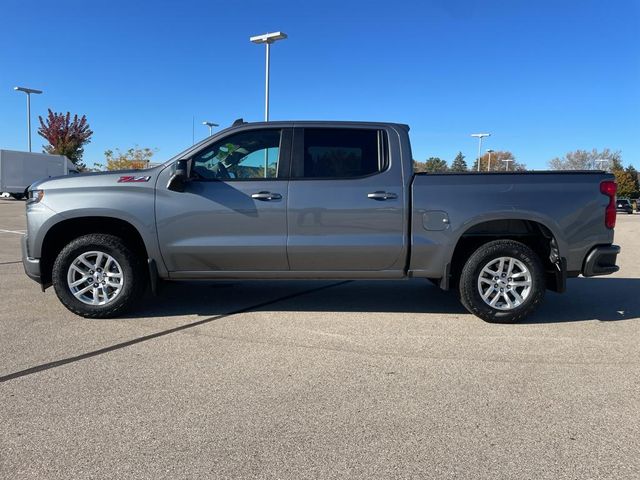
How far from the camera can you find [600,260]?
500 cm

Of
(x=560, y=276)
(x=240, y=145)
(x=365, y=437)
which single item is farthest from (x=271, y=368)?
(x=560, y=276)

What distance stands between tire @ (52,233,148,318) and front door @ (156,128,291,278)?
0.42 m

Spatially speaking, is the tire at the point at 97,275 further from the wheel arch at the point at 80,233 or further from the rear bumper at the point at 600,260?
the rear bumper at the point at 600,260

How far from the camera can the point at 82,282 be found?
16.6 feet

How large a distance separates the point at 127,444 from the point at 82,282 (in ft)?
9.16

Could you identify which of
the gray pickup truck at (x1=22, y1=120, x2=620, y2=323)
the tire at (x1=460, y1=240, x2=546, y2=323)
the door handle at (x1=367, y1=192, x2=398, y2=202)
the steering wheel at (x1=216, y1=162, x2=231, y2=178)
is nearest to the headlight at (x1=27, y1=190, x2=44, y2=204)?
the gray pickup truck at (x1=22, y1=120, x2=620, y2=323)

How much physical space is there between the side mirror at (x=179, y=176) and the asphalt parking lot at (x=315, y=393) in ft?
4.48

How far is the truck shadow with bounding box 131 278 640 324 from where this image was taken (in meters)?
5.57

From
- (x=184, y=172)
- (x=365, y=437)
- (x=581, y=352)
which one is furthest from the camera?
(x=184, y=172)

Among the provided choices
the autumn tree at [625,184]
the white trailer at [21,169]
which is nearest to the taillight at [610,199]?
the white trailer at [21,169]

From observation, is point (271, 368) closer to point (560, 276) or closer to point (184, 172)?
point (184, 172)

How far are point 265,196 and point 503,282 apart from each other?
2.57m

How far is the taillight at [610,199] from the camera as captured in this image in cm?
493

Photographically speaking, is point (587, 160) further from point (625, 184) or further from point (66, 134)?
point (66, 134)
